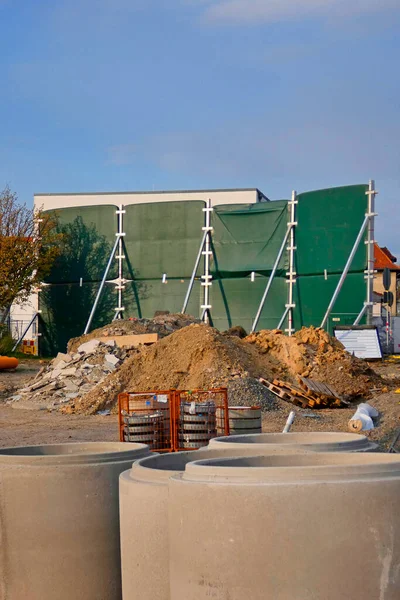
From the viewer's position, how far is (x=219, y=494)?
3.95 m

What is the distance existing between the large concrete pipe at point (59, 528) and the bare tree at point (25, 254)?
95.7 ft

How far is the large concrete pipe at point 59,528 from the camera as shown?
17.7 ft

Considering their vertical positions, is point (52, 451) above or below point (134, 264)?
below

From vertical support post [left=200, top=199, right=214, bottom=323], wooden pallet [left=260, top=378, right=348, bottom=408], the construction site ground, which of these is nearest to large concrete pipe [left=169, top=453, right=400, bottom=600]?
the construction site ground

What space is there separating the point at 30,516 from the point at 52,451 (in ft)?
3.42

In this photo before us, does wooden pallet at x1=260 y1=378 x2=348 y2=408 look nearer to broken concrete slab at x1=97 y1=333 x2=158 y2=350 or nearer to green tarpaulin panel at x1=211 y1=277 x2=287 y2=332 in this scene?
broken concrete slab at x1=97 y1=333 x2=158 y2=350

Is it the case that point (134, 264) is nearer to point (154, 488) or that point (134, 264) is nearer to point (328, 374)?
point (328, 374)

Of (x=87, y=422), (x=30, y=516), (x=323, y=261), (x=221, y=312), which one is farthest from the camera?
(x=221, y=312)

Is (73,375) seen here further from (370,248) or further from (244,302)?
(370,248)

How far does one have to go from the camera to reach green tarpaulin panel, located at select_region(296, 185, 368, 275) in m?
28.6

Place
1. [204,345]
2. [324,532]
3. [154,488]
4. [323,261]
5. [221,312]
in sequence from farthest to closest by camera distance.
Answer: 1. [221,312]
2. [323,261]
3. [204,345]
4. [154,488]
5. [324,532]

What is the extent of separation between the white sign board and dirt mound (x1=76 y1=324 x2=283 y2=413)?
559 cm

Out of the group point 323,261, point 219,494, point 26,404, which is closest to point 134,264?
point 323,261

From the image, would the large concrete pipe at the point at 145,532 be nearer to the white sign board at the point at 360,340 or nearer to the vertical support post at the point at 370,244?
the white sign board at the point at 360,340
